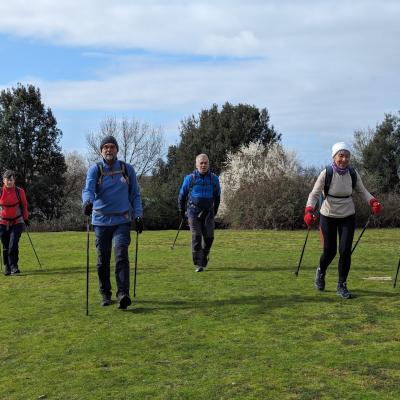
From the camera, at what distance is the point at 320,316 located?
21.6ft

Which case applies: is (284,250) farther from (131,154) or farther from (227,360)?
(131,154)

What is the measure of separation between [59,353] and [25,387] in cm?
89

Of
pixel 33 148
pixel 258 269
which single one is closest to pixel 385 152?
pixel 33 148

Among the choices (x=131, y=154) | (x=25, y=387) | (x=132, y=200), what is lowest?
(x=25, y=387)

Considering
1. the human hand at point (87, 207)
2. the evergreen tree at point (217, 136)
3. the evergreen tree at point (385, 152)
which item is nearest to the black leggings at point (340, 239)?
the human hand at point (87, 207)

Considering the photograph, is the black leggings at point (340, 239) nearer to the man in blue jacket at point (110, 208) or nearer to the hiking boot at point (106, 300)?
the man in blue jacket at point (110, 208)

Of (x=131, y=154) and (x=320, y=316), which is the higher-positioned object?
(x=131, y=154)

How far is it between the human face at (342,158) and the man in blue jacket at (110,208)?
276 centimetres

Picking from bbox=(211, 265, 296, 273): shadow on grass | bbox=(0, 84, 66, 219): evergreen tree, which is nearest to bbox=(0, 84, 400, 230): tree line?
bbox=(0, 84, 66, 219): evergreen tree

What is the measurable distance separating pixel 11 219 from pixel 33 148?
113 ft

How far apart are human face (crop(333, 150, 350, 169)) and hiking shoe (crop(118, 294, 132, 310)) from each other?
3.33m

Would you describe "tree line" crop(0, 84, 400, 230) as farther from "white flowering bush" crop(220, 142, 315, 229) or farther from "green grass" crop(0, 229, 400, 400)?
"green grass" crop(0, 229, 400, 400)

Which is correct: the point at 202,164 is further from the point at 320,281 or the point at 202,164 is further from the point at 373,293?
the point at 373,293

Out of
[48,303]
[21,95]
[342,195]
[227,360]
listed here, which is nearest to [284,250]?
[342,195]
